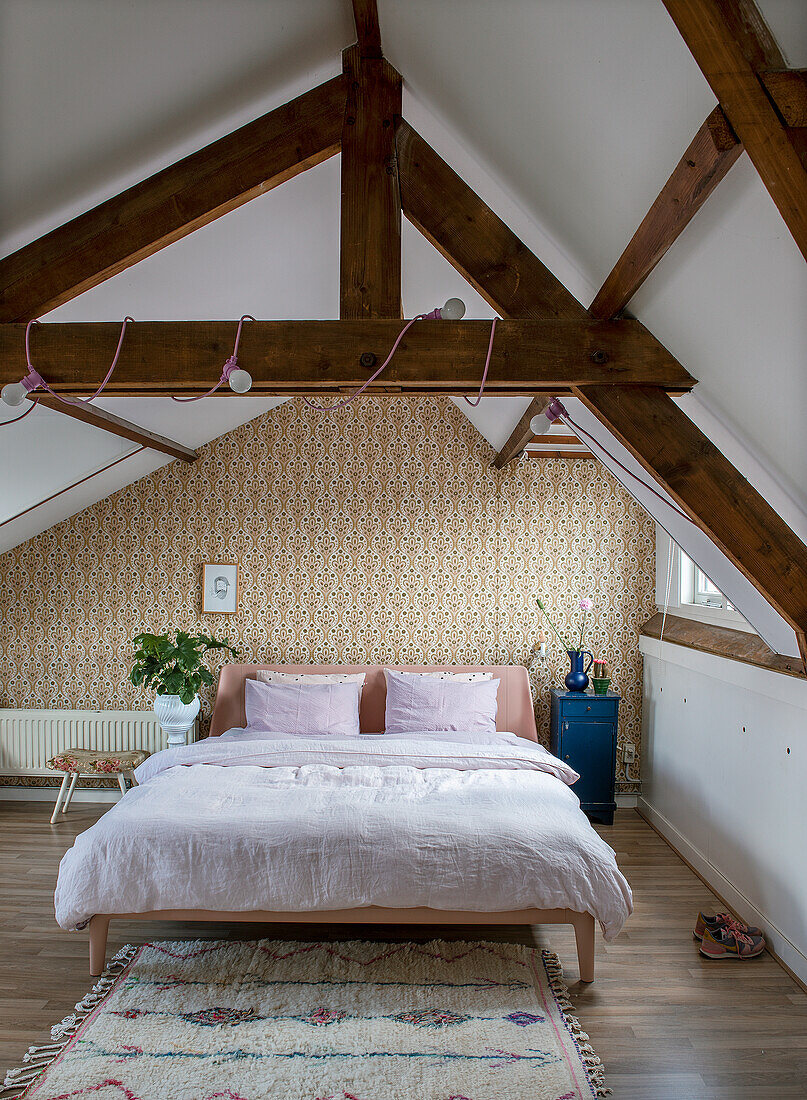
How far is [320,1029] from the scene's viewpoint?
2.39 meters

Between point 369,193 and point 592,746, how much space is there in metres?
3.38

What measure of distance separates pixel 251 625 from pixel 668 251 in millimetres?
3728

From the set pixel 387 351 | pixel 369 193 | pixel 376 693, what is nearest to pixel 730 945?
pixel 376 693

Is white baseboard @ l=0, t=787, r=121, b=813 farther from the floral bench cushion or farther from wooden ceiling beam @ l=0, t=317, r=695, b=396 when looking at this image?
wooden ceiling beam @ l=0, t=317, r=695, b=396

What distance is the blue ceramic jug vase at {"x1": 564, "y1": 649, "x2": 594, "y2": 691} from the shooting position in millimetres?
4555

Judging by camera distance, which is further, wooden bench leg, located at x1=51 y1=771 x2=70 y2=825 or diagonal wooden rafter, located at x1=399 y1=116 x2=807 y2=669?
wooden bench leg, located at x1=51 y1=771 x2=70 y2=825

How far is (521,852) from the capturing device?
2.69m

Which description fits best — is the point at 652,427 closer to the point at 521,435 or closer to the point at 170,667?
the point at 521,435

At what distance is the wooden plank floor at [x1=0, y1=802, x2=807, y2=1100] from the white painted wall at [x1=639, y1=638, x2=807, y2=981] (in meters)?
0.19

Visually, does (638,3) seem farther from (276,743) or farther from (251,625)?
(251,625)

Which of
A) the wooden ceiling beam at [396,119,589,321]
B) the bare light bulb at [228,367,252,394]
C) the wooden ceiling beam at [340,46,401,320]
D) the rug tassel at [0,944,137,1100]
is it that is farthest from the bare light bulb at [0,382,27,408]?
the rug tassel at [0,944,137,1100]

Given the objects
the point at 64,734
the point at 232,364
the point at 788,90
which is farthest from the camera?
the point at 64,734

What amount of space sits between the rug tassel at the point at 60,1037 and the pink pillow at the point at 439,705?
1930 millimetres

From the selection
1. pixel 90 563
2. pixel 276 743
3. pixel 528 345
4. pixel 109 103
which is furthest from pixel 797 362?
pixel 90 563
